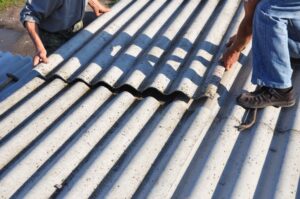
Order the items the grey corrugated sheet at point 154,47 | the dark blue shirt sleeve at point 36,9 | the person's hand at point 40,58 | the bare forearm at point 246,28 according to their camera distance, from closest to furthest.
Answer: the bare forearm at point 246,28, the grey corrugated sheet at point 154,47, the person's hand at point 40,58, the dark blue shirt sleeve at point 36,9

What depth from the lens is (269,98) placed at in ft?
9.64

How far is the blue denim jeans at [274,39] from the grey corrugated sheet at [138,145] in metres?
0.23

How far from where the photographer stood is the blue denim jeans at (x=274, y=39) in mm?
2752

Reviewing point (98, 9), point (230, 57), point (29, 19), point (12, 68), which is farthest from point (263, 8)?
point (12, 68)

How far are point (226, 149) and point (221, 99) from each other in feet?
1.68

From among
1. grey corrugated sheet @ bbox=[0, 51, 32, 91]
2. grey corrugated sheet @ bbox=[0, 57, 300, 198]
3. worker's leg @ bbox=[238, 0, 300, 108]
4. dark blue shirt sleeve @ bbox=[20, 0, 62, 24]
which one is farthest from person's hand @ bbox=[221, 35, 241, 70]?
grey corrugated sheet @ bbox=[0, 51, 32, 91]

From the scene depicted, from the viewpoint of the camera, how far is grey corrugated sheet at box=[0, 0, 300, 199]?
2.38 m

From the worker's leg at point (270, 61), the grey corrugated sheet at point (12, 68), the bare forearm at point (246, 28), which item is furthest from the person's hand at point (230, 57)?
the grey corrugated sheet at point (12, 68)

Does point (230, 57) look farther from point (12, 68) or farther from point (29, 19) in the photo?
point (12, 68)

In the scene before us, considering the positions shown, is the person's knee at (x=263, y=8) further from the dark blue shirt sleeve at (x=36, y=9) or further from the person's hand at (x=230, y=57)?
the dark blue shirt sleeve at (x=36, y=9)

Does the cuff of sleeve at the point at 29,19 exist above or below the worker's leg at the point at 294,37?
below

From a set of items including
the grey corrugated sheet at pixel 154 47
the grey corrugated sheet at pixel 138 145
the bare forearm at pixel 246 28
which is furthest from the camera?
the grey corrugated sheet at pixel 154 47

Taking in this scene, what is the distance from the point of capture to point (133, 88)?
10.3 ft

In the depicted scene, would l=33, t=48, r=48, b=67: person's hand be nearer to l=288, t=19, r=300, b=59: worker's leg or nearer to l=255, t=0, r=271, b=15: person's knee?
l=255, t=0, r=271, b=15: person's knee
